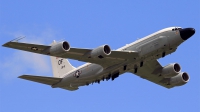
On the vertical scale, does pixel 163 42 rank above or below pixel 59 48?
→ above

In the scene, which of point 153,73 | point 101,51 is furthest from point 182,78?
point 101,51

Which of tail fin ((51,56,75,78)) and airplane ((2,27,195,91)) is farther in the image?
tail fin ((51,56,75,78))

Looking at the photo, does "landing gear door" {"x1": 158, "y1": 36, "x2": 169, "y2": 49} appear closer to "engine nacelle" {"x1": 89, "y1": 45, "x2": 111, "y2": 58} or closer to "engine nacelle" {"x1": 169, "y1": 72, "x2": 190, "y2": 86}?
"engine nacelle" {"x1": 89, "y1": 45, "x2": 111, "y2": 58}

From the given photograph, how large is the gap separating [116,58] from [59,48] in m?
8.27

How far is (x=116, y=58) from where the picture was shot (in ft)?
260

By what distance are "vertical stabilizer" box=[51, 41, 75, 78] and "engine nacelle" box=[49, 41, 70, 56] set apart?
13.1 metres

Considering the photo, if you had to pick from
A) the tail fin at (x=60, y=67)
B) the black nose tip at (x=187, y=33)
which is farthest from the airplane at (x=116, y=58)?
the tail fin at (x=60, y=67)

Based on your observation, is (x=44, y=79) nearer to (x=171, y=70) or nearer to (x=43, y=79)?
(x=43, y=79)

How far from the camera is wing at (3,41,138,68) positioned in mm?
75625

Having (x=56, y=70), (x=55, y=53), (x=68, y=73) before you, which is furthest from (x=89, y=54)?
(x=56, y=70)

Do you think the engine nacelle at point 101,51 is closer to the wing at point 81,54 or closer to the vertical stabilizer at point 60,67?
the wing at point 81,54

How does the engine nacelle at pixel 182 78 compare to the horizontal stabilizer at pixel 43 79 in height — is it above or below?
above

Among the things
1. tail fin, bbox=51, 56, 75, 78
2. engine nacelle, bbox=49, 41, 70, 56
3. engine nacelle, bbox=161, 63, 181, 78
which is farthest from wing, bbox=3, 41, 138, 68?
tail fin, bbox=51, 56, 75, 78

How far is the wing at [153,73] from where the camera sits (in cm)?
8531
